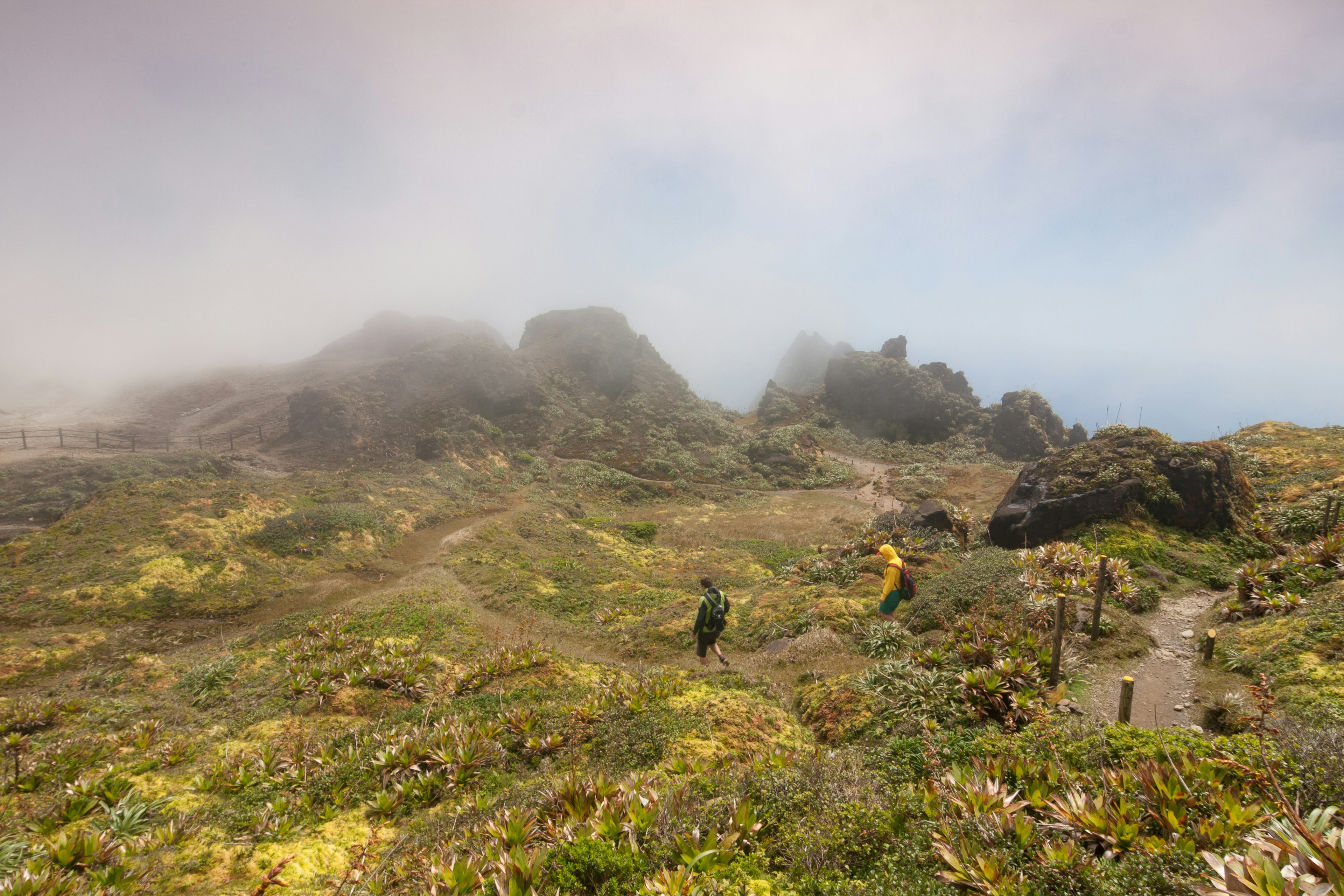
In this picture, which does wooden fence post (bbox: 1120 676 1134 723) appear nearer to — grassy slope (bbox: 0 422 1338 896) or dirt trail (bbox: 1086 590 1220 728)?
dirt trail (bbox: 1086 590 1220 728)

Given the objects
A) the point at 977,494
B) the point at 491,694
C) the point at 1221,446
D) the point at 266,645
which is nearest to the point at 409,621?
the point at 266,645

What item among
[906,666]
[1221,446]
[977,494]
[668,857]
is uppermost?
[1221,446]

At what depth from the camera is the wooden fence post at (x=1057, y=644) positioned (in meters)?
6.58

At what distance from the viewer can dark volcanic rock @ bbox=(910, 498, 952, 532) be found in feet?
57.8

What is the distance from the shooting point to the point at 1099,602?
8.37 metres

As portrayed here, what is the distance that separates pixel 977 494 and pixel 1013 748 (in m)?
32.4

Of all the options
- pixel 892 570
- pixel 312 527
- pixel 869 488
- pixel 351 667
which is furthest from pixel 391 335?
pixel 892 570

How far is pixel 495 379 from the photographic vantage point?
163ft

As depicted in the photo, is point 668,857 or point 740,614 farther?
point 740,614

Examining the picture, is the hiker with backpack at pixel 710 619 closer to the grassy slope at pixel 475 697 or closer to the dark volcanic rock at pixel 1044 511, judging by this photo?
the grassy slope at pixel 475 697

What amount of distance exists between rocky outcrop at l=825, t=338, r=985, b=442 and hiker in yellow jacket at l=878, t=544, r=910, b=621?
55.9 metres

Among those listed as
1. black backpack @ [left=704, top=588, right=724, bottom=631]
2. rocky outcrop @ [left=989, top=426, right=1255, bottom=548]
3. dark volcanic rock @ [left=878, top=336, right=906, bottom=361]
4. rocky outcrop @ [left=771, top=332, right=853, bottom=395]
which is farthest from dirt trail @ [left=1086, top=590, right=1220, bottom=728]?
rocky outcrop @ [left=771, top=332, right=853, bottom=395]

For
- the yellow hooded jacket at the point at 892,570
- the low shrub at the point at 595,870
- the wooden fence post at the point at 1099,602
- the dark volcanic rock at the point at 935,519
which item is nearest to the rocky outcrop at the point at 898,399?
the dark volcanic rock at the point at 935,519

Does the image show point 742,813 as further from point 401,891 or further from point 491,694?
point 491,694
